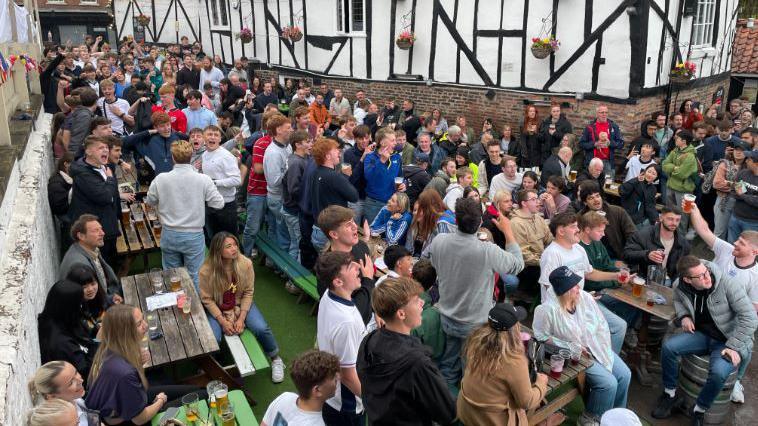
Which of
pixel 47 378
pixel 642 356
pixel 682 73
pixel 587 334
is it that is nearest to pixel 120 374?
pixel 47 378

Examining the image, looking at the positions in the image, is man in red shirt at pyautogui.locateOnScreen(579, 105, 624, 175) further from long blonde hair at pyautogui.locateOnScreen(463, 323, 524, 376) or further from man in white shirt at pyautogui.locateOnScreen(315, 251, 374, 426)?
man in white shirt at pyautogui.locateOnScreen(315, 251, 374, 426)

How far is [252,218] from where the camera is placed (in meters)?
7.64

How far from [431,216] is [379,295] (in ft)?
9.23

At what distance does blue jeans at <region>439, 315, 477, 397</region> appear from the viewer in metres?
4.72

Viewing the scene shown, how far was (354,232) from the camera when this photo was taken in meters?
4.73

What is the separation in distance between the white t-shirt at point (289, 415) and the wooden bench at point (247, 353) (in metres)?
1.57

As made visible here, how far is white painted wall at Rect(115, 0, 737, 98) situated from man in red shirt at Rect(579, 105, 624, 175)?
61.9 inches

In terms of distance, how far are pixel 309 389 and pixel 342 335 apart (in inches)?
22.7

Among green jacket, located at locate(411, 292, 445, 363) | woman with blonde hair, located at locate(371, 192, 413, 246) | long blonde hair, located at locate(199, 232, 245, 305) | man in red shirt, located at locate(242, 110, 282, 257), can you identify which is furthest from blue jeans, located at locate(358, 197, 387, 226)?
green jacket, located at locate(411, 292, 445, 363)

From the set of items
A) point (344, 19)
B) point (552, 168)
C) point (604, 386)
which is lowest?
point (604, 386)

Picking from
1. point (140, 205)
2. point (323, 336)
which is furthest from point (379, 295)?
point (140, 205)

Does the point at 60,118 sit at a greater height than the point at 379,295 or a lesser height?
greater

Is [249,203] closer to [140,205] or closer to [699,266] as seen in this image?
[140,205]

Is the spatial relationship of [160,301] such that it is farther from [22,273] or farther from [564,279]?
[564,279]
